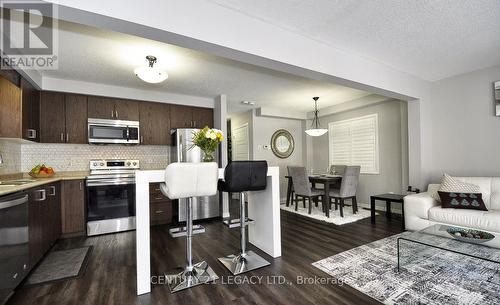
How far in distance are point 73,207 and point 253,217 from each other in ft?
8.85

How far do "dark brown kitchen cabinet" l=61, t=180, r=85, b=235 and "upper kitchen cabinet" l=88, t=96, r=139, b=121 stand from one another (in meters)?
1.17

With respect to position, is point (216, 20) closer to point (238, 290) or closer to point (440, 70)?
point (238, 290)

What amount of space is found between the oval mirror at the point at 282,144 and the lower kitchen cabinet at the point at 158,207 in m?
3.13

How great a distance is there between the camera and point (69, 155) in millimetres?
3734

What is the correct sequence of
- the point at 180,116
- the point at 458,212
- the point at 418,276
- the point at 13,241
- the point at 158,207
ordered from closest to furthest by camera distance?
the point at 13,241, the point at 418,276, the point at 458,212, the point at 158,207, the point at 180,116

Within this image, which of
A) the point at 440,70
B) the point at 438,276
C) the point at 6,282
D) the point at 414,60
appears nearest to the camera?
the point at 6,282

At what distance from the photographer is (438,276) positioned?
2.06m

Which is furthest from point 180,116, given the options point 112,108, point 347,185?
point 347,185

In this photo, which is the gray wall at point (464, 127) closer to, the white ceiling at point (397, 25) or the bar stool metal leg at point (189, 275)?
the white ceiling at point (397, 25)

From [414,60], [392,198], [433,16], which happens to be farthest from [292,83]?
[392,198]

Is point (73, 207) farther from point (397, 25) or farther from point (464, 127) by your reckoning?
point (464, 127)

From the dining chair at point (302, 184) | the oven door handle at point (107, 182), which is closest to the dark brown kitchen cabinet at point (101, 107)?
the oven door handle at point (107, 182)

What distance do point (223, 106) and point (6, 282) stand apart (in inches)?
142

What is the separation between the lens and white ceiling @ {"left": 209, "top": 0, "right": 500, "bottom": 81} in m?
1.95
